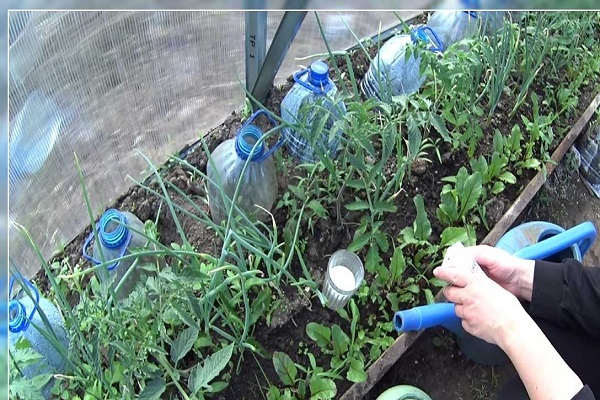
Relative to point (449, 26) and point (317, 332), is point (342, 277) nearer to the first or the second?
point (317, 332)

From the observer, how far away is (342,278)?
1.31m

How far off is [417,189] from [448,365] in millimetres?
461

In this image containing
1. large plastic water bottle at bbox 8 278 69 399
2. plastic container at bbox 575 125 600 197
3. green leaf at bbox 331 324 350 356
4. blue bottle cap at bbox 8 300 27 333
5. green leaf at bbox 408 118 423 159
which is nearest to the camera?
blue bottle cap at bbox 8 300 27 333

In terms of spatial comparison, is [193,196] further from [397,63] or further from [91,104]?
[397,63]

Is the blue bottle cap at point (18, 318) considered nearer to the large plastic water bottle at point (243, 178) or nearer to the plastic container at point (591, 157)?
the large plastic water bottle at point (243, 178)

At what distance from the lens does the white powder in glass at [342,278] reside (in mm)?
1278

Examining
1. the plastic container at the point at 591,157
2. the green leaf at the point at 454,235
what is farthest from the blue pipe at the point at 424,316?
the plastic container at the point at 591,157

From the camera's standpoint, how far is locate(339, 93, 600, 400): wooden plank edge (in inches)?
50.5

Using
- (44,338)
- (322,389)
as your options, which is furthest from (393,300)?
(44,338)

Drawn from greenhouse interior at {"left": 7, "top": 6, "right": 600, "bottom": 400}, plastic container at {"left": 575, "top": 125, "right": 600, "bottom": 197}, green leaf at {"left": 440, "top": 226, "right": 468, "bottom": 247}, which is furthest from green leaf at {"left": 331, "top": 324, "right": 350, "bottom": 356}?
plastic container at {"left": 575, "top": 125, "right": 600, "bottom": 197}

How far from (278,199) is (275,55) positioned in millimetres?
362

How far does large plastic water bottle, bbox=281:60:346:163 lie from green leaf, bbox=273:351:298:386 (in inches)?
16.4

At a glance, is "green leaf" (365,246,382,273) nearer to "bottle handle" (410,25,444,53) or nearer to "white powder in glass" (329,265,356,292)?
"white powder in glass" (329,265,356,292)

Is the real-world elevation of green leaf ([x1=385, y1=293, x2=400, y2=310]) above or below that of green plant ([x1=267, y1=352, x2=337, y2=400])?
above
